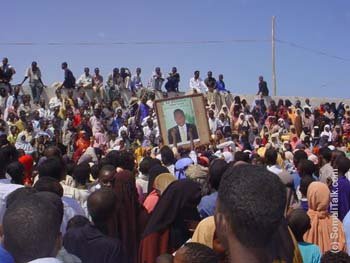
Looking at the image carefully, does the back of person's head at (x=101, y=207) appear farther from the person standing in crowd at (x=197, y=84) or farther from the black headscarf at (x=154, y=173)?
the person standing in crowd at (x=197, y=84)

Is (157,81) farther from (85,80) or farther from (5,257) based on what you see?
(5,257)

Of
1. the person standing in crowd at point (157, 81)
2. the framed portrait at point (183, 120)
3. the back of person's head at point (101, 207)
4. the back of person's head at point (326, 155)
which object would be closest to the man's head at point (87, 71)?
the person standing in crowd at point (157, 81)

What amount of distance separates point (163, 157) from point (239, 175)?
556cm

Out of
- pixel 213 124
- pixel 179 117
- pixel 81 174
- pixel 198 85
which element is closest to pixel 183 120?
pixel 179 117

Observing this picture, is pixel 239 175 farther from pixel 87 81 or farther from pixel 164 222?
pixel 87 81

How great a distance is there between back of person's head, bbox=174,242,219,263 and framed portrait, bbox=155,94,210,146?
802cm

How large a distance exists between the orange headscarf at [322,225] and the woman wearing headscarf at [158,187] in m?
1.21

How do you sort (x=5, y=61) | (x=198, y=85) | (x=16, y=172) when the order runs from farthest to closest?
(x=198, y=85) < (x=5, y=61) < (x=16, y=172)

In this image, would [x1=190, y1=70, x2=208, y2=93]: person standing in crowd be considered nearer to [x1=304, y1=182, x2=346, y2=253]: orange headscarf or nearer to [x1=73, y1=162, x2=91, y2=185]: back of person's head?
[x1=73, y1=162, x2=91, y2=185]: back of person's head

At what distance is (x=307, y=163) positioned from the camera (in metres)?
6.43

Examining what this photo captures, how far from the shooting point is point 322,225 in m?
4.75

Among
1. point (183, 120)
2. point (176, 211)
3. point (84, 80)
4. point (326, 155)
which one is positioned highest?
point (84, 80)

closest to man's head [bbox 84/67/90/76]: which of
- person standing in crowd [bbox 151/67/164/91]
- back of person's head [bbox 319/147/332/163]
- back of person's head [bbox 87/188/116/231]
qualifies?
person standing in crowd [bbox 151/67/164/91]

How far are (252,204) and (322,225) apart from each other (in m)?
3.02
